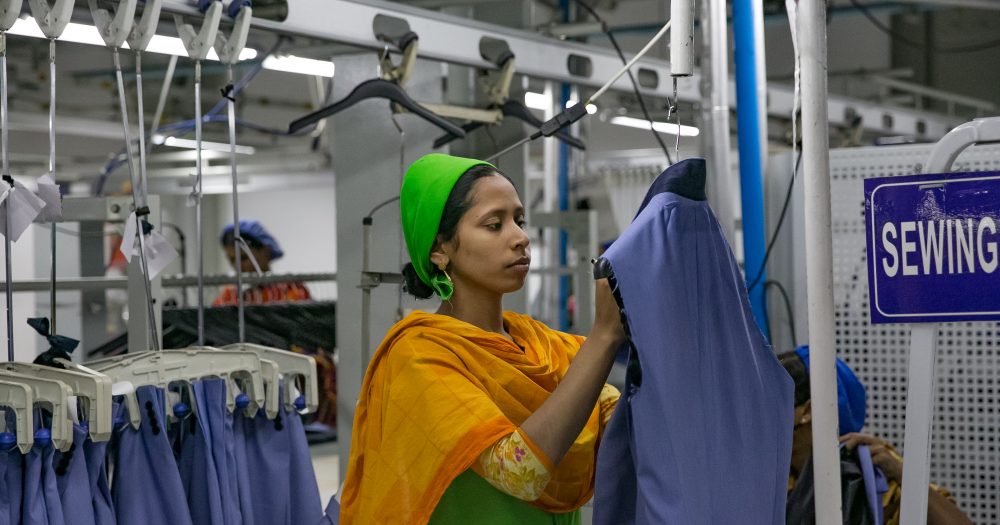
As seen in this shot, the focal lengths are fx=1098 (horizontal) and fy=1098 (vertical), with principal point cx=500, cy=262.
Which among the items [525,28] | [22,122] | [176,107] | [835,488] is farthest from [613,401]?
[176,107]

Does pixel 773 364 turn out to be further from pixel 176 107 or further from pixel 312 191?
pixel 312 191

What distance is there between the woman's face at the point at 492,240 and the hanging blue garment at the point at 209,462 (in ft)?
2.55

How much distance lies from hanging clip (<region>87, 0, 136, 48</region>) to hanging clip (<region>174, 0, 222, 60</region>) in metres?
0.16

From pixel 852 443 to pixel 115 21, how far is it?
188 centimetres

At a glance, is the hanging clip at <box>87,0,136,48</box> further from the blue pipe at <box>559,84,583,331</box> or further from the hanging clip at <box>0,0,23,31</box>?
the blue pipe at <box>559,84,583,331</box>

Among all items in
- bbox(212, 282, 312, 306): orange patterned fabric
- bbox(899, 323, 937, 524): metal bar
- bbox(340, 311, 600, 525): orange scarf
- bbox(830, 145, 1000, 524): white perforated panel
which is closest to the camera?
bbox(340, 311, 600, 525): orange scarf

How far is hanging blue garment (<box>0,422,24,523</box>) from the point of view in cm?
183

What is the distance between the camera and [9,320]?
6.73ft

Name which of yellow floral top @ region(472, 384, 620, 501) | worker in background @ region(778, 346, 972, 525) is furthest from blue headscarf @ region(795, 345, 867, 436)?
yellow floral top @ region(472, 384, 620, 501)

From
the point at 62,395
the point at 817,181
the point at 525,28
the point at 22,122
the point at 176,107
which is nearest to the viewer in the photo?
the point at 817,181

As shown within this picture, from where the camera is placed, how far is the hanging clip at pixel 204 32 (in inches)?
90.9

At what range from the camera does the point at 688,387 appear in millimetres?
1479

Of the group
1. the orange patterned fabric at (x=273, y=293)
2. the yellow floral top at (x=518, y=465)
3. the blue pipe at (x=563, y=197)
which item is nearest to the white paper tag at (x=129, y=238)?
the yellow floral top at (x=518, y=465)

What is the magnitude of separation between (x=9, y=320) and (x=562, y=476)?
3.62 ft
